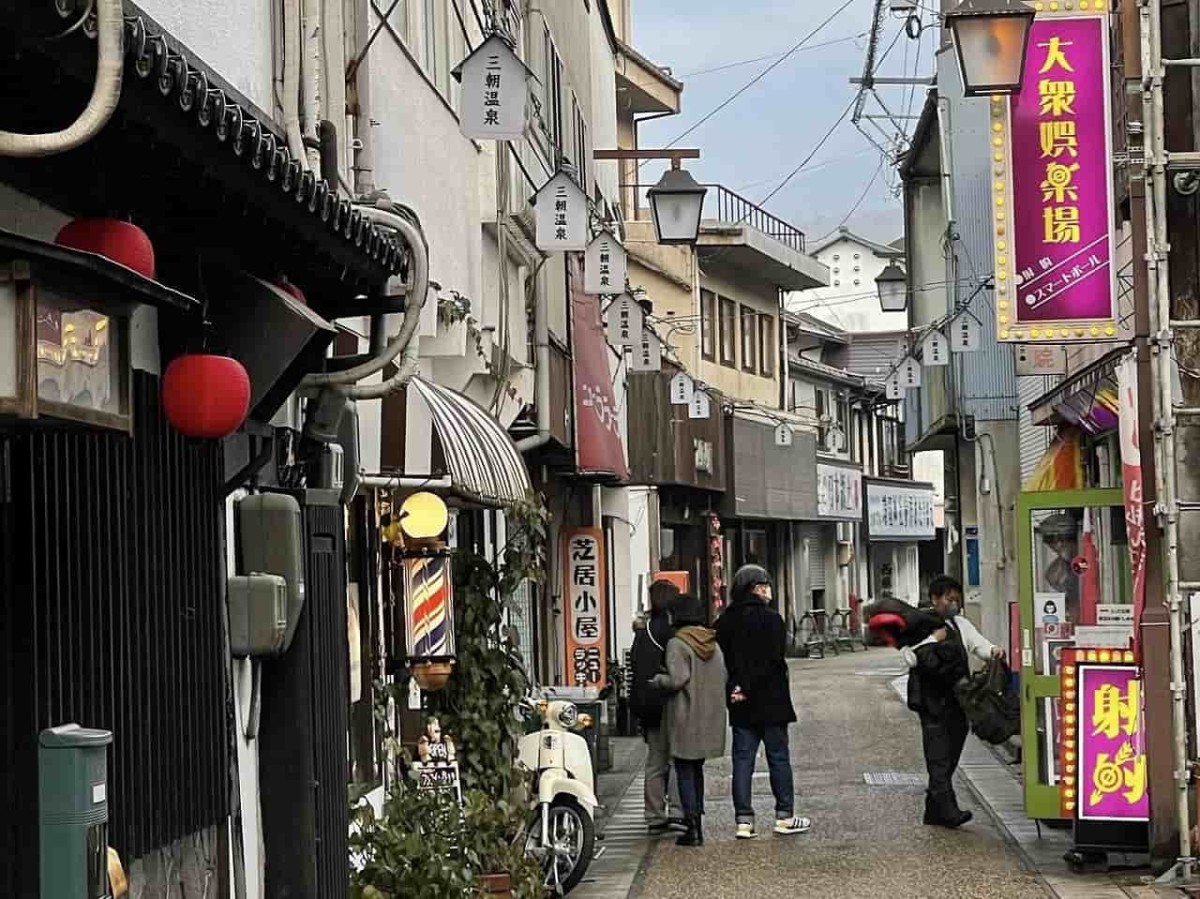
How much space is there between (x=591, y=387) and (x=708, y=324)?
19.7 m

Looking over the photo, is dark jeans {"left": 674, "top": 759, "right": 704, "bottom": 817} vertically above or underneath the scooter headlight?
underneath

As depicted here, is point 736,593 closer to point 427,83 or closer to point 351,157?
point 427,83

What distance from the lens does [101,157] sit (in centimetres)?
584

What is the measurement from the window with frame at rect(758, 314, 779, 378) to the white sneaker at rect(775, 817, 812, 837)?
29.4 meters

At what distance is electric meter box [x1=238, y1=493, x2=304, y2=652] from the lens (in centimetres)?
831

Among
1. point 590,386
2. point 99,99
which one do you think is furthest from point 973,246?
point 99,99

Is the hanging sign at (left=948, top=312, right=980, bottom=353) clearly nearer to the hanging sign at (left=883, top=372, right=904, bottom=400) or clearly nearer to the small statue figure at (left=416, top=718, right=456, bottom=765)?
the hanging sign at (left=883, top=372, right=904, bottom=400)

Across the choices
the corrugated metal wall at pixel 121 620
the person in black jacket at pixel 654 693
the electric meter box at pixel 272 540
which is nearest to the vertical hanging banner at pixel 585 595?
the person in black jacket at pixel 654 693

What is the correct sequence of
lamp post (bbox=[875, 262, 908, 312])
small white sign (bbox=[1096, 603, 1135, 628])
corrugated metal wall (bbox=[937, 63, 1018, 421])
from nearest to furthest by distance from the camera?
small white sign (bbox=[1096, 603, 1135, 628]) → corrugated metal wall (bbox=[937, 63, 1018, 421]) → lamp post (bbox=[875, 262, 908, 312])

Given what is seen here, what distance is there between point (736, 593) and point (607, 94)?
51.8 feet

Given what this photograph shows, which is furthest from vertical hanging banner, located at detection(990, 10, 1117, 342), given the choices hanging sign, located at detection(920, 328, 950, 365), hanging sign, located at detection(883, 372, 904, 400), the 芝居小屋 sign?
hanging sign, located at detection(883, 372, 904, 400)

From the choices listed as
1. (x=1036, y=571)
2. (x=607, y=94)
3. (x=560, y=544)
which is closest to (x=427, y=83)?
(x=1036, y=571)

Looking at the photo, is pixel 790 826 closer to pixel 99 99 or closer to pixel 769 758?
Result: pixel 769 758

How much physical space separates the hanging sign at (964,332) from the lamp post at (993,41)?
1261 cm
